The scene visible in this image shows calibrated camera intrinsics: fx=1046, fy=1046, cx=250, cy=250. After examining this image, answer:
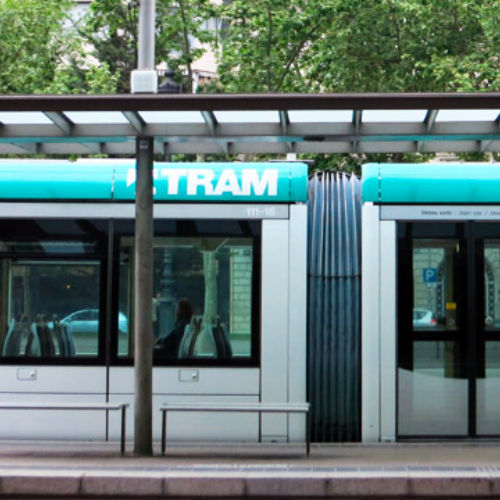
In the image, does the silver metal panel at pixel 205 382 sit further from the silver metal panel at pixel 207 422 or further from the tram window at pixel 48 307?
the tram window at pixel 48 307

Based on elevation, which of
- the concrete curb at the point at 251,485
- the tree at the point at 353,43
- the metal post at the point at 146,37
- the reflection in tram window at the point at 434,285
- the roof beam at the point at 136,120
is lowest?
the concrete curb at the point at 251,485

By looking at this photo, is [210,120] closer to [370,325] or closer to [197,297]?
[197,297]

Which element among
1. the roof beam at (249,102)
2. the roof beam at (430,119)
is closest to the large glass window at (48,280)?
the roof beam at (249,102)

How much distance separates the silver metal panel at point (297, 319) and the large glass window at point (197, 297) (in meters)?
0.41

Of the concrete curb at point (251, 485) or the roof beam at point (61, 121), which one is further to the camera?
the roof beam at point (61, 121)

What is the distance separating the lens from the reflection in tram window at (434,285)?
423 inches

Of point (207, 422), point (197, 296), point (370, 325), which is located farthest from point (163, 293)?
point (370, 325)

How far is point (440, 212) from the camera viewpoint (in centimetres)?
1080

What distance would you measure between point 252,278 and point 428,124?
8.30 ft

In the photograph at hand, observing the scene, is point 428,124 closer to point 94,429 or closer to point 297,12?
point 94,429

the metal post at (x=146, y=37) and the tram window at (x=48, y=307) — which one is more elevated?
the metal post at (x=146, y=37)

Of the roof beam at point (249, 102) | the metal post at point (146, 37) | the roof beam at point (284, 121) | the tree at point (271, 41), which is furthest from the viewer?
the tree at point (271, 41)

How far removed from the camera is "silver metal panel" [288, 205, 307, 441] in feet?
35.0

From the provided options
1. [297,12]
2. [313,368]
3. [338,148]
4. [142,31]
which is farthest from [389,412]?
[297,12]
